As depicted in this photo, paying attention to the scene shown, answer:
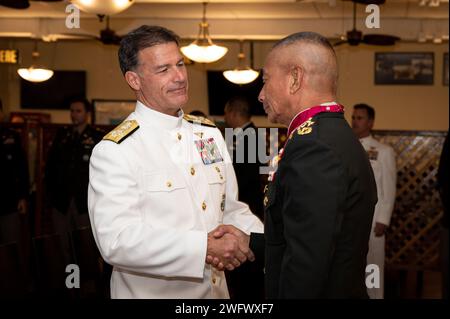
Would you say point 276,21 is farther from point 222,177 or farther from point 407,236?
point 222,177

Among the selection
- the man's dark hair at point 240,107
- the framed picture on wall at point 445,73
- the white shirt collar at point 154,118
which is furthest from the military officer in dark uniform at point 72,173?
the framed picture on wall at point 445,73

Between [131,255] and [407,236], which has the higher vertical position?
[131,255]

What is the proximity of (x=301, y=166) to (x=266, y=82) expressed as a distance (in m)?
0.30

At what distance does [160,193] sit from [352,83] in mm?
8575

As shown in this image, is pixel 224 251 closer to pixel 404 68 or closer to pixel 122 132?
pixel 122 132

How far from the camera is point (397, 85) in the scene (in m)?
9.90

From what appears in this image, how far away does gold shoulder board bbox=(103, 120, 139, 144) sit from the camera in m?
1.78

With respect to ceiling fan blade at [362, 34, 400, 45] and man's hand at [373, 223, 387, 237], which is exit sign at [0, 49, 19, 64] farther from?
man's hand at [373, 223, 387, 237]

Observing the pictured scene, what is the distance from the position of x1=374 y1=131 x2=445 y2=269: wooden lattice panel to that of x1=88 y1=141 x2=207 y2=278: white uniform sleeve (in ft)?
14.3

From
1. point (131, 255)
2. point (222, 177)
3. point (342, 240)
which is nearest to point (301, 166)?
point (342, 240)

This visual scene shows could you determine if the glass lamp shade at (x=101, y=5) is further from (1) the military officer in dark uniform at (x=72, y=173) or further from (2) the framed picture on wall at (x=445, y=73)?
(2) the framed picture on wall at (x=445, y=73)

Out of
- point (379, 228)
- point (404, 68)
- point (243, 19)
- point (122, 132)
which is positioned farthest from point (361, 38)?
point (122, 132)

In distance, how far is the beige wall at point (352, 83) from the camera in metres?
9.76

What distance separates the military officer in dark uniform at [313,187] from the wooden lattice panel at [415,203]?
14.5ft
